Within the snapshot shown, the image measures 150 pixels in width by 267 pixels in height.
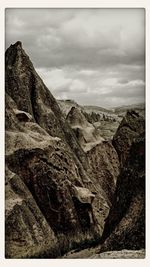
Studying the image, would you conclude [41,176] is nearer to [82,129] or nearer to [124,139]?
[82,129]

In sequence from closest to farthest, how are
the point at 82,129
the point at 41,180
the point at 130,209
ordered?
the point at 130,209 < the point at 41,180 < the point at 82,129

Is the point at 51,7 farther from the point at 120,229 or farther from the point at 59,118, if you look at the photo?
the point at 59,118

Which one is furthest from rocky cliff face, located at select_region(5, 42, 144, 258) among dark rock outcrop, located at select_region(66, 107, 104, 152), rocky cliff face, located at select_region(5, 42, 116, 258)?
dark rock outcrop, located at select_region(66, 107, 104, 152)

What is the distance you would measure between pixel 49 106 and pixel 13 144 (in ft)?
18.9

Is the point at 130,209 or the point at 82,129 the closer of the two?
the point at 130,209

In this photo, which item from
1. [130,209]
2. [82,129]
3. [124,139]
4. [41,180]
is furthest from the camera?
[124,139]

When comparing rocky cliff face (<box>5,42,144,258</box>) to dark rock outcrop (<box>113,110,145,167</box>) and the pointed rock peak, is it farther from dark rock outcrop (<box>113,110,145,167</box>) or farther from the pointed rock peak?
the pointed rock peak

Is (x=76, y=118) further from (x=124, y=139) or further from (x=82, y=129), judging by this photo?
(x=124, y=139)

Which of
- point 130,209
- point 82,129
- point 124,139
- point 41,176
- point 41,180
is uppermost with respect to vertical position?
point 82,129

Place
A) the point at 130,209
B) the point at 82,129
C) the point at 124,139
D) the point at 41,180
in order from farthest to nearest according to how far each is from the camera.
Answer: the point at 124,139
the point at 82,129
the point at 41,180
the point at 130,209

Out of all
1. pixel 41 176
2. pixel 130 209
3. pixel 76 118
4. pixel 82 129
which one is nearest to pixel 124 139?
pixel 82 129

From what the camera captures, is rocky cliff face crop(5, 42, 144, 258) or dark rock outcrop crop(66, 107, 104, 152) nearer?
rocky cliff face crop(5, 42, 144, 258)

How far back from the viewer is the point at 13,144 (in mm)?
18938

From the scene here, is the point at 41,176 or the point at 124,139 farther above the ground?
the point at 124,139
